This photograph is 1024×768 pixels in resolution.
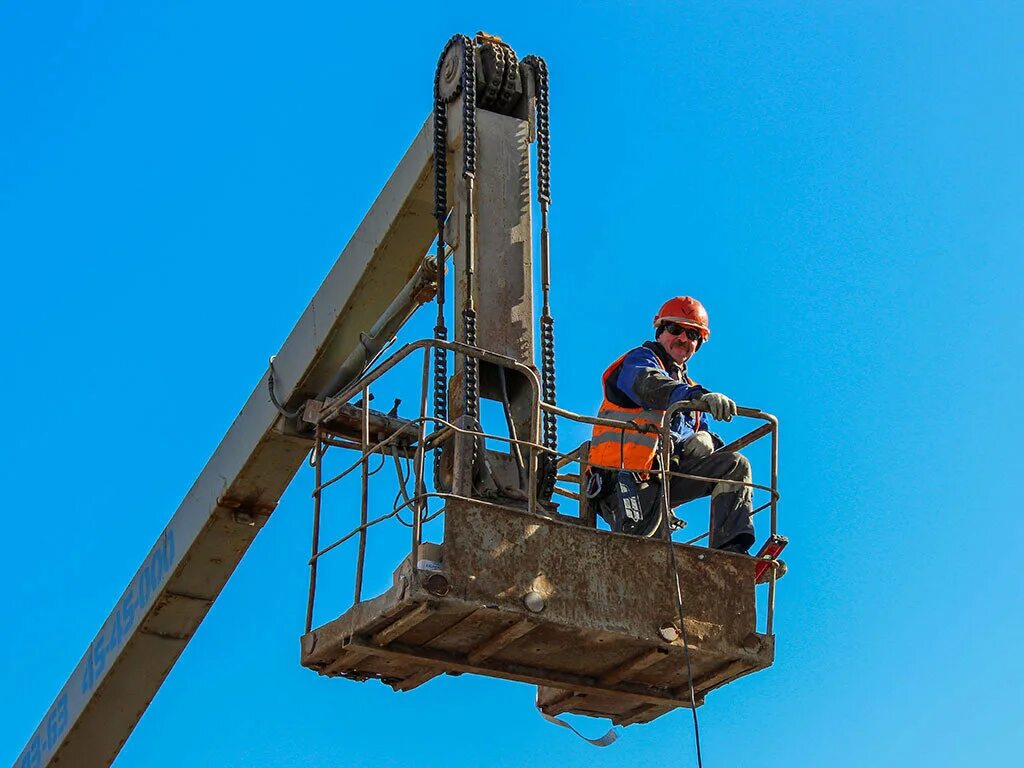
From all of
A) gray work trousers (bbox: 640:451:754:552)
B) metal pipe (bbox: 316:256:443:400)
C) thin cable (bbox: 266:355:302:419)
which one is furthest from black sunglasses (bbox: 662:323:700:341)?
thin cable (bbox: 266:355:302:419)

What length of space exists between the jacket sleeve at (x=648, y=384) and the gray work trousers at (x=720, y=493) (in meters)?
0.54

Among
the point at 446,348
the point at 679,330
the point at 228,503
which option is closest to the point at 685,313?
the point at 679,330

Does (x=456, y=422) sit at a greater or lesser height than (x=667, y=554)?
greater

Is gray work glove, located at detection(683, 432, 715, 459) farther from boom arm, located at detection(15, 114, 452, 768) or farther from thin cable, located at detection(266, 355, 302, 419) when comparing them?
thin cable, located at detection(266, 355, 302, 419)

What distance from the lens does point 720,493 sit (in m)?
11.9

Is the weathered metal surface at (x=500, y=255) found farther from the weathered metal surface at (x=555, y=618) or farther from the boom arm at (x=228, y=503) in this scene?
the weathered metal surface at (x=555, y=618)

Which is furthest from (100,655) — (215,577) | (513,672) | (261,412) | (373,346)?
(513,672)

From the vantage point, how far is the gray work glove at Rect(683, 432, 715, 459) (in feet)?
39.7

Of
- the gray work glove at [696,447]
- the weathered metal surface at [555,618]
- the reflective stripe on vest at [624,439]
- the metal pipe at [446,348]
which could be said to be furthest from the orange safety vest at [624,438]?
the weathered metal surface at [555,618]

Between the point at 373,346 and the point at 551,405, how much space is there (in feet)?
9.25

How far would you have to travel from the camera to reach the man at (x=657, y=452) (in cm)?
1166

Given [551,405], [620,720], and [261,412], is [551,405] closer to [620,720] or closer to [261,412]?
[620,720]

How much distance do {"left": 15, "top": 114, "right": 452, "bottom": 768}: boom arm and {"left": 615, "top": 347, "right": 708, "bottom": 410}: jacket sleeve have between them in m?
2.17

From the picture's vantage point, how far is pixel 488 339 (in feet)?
38.1
